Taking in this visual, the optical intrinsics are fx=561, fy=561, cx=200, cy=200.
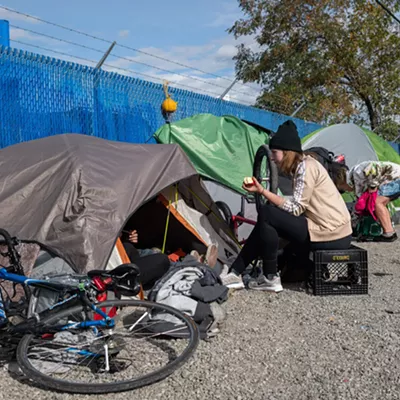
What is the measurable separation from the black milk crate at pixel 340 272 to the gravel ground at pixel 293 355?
0.35ft

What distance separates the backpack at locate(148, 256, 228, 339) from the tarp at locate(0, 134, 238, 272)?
50cm

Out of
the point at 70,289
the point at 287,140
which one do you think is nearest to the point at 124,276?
the point at 70,289

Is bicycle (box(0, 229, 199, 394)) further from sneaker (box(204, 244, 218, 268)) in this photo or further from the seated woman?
sneaker (box(204, 244, 218, 268))

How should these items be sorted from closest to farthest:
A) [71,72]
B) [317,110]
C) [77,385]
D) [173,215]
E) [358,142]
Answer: [77,385] → [173,215] → [71,72] → [358,142] → [317,110]

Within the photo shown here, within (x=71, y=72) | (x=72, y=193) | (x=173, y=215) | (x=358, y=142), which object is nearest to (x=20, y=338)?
(x=72, y=193)

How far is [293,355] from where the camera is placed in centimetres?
358

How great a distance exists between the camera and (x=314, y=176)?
15.9 ft

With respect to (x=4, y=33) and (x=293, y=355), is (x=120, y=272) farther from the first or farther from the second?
(x=4, y=33)

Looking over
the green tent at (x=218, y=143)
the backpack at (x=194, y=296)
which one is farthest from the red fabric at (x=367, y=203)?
the backpack at (x=194, y=296)

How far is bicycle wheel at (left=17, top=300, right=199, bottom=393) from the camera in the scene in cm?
302

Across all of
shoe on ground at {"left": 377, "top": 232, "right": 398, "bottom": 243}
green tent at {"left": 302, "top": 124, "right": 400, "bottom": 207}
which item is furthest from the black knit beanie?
green tent at {"left": 302, "top": 124, "right": 400, "bottom": 207}

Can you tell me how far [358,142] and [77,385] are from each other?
898cm

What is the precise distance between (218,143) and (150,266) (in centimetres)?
371

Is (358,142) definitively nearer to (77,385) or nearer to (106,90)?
(106,90)
